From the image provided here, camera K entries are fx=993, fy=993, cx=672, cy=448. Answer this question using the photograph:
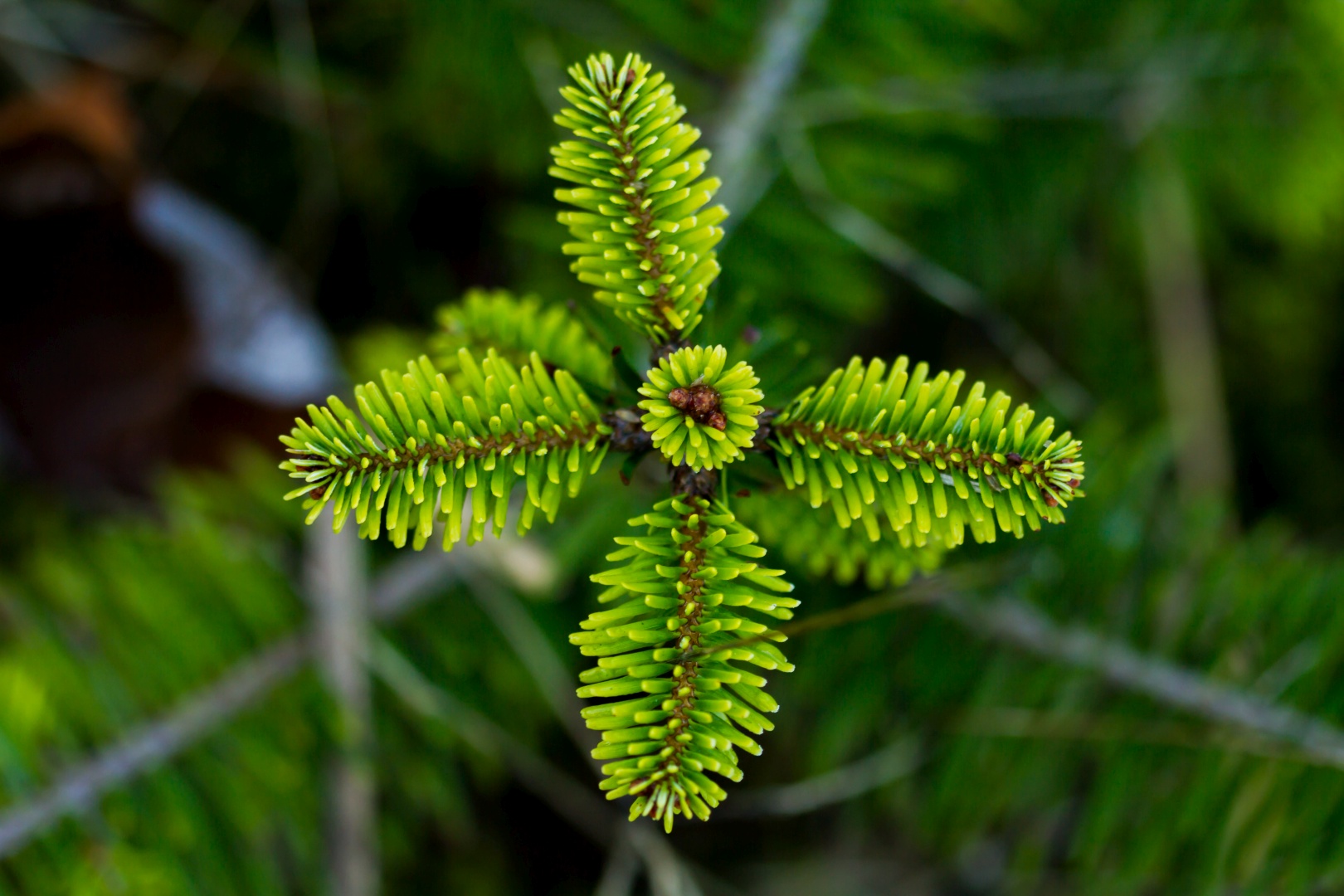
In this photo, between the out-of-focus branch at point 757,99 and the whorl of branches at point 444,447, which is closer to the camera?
the whorl of branches at point 444,447

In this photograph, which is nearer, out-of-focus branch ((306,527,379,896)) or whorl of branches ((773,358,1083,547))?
whorl of branches ((773,358,1083,547))

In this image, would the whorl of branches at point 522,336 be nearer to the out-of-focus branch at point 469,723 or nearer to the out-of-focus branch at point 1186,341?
the out-of-focus branch at point 469,723

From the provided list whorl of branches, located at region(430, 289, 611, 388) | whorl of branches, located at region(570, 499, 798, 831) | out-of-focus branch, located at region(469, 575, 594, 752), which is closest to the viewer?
whorl of branches, located at region(570, 499, 798, 831)

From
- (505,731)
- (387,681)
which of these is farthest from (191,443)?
(505,731)

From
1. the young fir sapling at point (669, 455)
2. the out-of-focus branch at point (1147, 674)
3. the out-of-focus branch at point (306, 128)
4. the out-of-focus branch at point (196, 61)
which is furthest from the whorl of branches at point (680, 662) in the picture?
the out-of-focus branch at point (196, 61)

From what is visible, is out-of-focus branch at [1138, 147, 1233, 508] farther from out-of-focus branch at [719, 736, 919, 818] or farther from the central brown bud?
the central brown bud

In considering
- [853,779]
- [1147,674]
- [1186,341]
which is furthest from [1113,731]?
[1186,341]

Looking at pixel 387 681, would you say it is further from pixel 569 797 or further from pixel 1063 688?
pixel 1063 688

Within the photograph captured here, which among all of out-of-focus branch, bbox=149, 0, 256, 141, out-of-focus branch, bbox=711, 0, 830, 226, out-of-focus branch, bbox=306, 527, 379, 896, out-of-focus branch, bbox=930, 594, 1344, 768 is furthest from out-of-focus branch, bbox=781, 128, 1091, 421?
out-of-focus branch, bbox=149, 0, 256, 141
